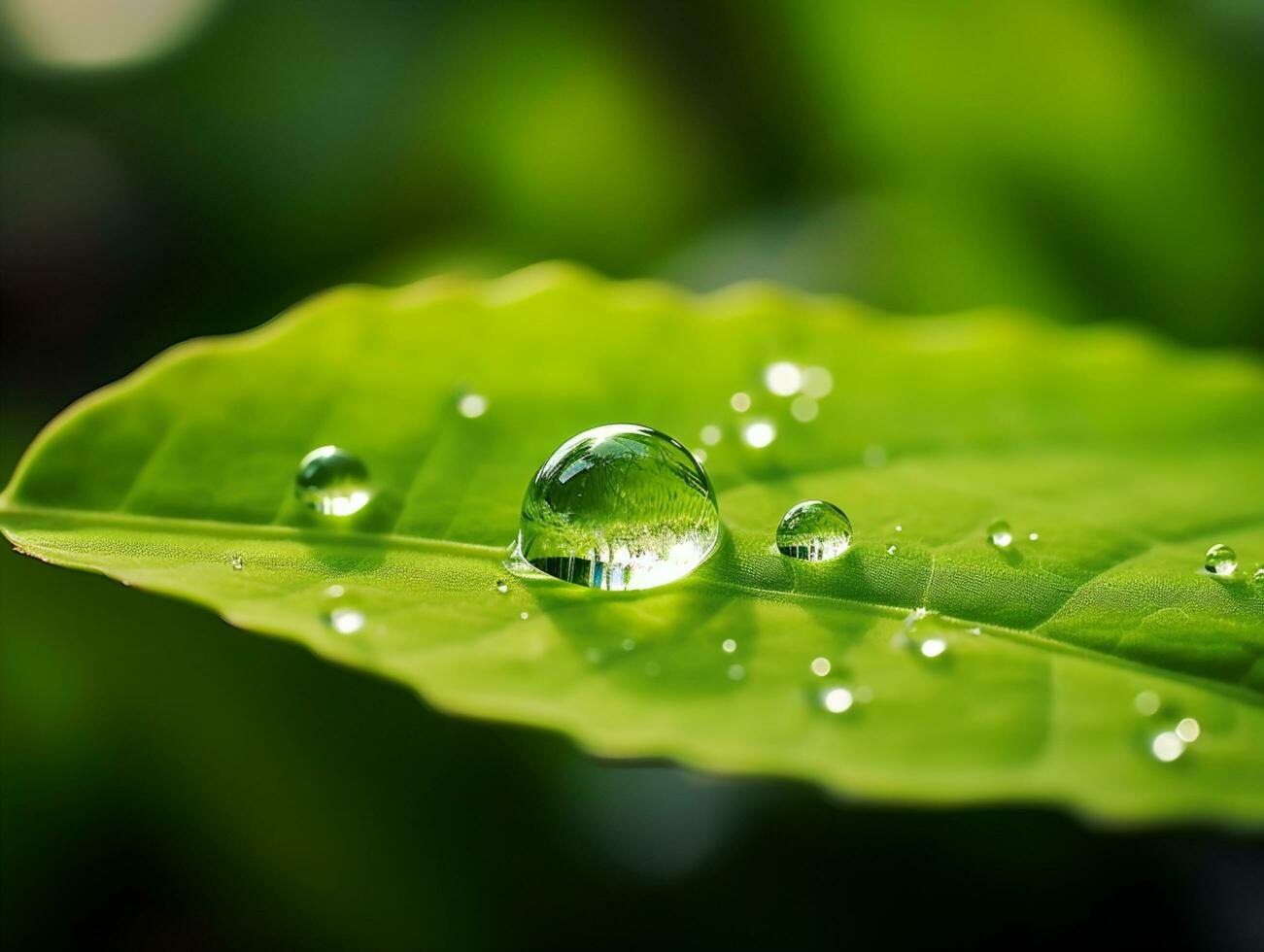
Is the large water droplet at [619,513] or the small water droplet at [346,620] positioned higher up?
the large water droplet at [619,513]

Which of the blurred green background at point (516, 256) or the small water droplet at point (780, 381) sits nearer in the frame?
the small water droplet at point (780, 381)

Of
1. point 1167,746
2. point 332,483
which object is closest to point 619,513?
point 332,483

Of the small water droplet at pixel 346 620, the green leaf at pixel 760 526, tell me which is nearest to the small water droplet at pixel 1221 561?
the green leaf at pixel 760 526

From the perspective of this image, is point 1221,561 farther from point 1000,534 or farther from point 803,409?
point 803,409

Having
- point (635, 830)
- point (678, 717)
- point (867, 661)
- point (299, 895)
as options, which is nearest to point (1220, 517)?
point (867, 661)

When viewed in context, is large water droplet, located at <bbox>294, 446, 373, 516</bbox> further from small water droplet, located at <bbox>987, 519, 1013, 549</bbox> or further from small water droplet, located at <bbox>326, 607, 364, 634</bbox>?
small water droplet, located at <bbox>987, 519, 1013, 549</bbox>

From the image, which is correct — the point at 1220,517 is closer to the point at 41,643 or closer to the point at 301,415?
the point at 301,415

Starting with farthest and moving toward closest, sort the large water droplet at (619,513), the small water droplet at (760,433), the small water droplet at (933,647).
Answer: the small water droplet at (760,433)
the large water droplet at (619,513)
the small water droplet at (933,647)

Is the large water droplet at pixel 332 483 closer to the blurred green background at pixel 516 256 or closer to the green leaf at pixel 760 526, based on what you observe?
the green leaf at pixel 760 526
